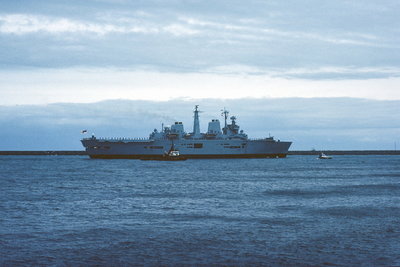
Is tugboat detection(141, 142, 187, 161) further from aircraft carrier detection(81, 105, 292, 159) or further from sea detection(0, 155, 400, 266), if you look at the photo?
sea detection(0, 155, 400, 266)

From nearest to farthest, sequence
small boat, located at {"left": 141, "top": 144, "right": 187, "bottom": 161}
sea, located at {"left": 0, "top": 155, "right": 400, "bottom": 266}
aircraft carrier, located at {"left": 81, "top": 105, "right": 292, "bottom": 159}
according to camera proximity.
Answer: sea, located at {"left": 0, "top": 155, "right": 400, "bottom": 266}, small boat, located at {"left": 141, "top": 144, "right": 187, "bottom": 161}, aircraft carrier, located at {"left": 81, "top": 105, "right": 292, "bottom": 159}

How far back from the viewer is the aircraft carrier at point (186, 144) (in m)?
130

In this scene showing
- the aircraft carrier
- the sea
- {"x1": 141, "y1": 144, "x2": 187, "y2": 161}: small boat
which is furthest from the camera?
the aircraft carrier

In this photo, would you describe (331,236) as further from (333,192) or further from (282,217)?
(333,192)

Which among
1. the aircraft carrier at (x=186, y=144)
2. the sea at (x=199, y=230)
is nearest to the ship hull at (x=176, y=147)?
the aircraft carrier at (x=186, y=144)

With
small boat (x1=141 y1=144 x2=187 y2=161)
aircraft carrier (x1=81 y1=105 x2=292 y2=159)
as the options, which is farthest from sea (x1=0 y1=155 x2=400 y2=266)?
aircraft carrier (x1=81 y1=105 x2=292 y2=159)

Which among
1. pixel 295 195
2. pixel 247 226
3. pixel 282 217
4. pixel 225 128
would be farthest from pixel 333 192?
pixel 225 128

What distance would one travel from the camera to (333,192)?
149 feet

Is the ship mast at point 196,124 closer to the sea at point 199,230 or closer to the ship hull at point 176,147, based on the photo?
the ship hull at point 176,147

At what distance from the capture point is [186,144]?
428 ft

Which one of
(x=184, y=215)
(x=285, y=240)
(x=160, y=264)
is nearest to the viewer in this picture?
(x=160, y=264)

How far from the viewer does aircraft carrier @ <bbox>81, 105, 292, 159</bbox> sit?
426 feet

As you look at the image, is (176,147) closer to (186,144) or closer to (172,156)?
(186,144)

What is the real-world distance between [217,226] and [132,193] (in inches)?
770
